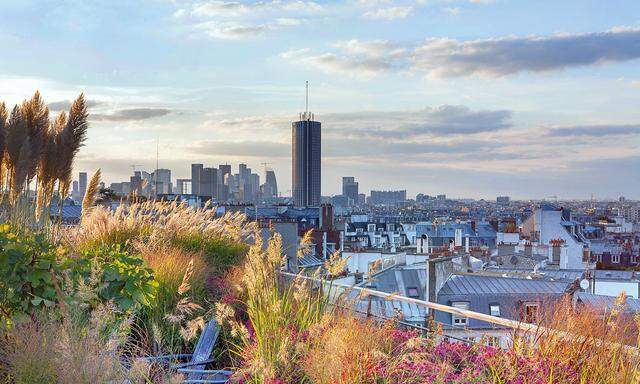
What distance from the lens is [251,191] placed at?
4134 inches

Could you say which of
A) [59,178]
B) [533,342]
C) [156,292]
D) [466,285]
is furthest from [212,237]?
[466,285]

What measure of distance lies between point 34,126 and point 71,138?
0.45 meters

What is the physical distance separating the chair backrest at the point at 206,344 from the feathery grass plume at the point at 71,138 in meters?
4.45

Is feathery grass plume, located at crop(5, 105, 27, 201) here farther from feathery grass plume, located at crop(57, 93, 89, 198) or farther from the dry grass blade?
the dry grass blade

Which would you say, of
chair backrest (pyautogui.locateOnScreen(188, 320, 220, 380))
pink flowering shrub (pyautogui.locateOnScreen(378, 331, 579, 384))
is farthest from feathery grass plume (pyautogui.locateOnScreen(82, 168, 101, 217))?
pink flowering shrub (pyautogui.locateOnScreen(378, 331, 579, 384))

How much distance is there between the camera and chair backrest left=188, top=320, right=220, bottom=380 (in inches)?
200

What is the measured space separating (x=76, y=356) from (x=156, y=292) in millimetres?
2559

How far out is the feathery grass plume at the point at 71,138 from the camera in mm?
→ 8945

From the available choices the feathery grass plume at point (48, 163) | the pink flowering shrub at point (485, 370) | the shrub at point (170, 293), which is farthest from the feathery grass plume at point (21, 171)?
the pink flowering shrub at point (485, 370)

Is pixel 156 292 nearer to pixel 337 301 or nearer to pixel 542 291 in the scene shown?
pixel 337 301

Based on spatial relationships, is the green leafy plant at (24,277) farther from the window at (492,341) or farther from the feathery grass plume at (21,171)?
the feathery grass plume at (21,171)

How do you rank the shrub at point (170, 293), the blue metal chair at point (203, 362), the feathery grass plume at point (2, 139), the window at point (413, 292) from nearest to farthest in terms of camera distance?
1. the blue metal chair at point (203, 362)
2. the shrub at point (170, 293)
3. the feathery grass plume at point (2, 139)
4. the window at point (413, 292)

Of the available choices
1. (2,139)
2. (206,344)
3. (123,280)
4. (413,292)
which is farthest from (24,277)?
(413,292)

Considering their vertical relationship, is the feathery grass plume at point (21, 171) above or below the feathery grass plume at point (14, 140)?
below
